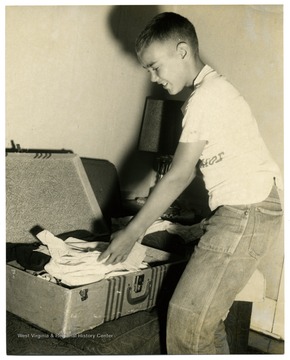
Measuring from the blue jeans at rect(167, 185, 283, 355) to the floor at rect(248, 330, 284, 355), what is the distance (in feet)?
3.27

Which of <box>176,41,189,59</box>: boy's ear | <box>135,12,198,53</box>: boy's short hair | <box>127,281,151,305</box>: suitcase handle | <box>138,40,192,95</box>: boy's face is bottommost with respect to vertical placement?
<box>127,281,151,305</box>: suitcase handle

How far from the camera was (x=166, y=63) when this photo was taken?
1.12 m

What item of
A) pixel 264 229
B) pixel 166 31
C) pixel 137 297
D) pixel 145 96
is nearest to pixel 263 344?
pixel 137 297

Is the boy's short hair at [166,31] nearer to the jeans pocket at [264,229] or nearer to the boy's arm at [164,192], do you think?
the boy's arm at [164,192]

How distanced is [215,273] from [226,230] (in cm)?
11

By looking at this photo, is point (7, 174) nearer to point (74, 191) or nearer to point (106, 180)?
point (74, 191)

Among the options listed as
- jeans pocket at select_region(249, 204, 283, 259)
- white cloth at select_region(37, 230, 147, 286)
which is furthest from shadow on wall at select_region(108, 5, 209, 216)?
jeans pocket at select_region(249, 204, 283, 259)

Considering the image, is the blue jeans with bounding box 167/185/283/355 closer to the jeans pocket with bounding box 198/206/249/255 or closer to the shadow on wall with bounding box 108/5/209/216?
the jeans pocket with bounding box 198/206/249/255

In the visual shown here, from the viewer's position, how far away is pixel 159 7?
7.33 ft

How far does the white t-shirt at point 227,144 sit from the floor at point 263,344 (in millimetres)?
1155

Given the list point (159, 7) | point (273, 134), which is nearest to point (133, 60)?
point (159, 7)

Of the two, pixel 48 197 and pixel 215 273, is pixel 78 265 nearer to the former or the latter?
pixel 215 273

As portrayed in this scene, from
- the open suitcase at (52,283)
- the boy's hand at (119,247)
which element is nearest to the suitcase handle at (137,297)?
the open suitcase at (52,283)

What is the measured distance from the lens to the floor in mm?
1920
